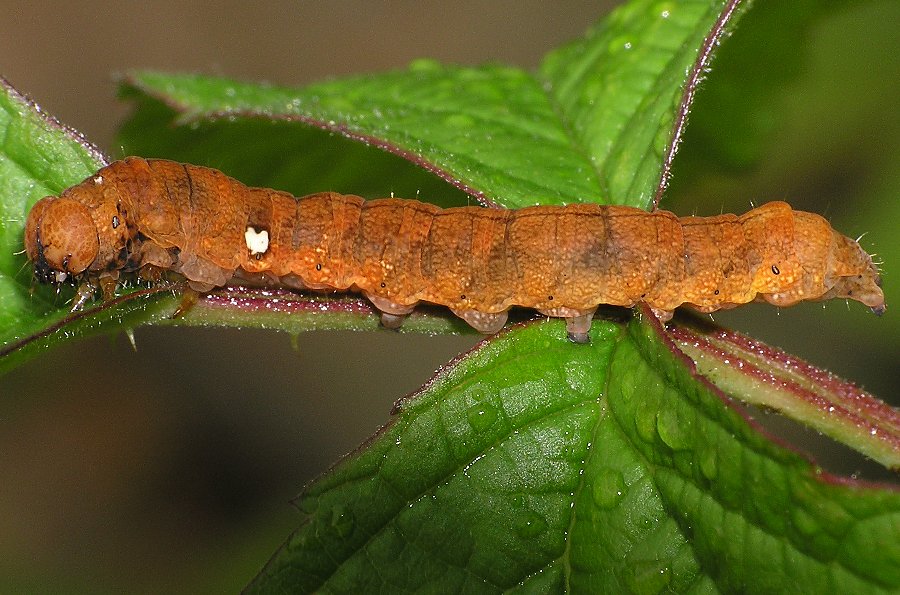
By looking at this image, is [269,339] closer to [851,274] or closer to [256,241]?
[256,241]

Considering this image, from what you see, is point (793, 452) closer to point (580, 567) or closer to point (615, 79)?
point (580, 567)

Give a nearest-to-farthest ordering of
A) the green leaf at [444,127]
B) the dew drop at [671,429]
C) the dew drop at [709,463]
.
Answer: the dew drop at [709,463], the dew drop at [671,429], the green leaf at [444,127]

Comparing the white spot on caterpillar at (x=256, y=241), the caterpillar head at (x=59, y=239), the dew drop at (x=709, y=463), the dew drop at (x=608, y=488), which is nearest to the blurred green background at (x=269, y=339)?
the white spot on caterpillar at (x=256, y=241)

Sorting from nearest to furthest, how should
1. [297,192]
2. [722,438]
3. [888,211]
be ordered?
[722,438] → [297,192] → [888,211]

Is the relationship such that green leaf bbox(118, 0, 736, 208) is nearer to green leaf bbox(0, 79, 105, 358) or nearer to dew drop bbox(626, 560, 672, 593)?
green leaf bbox(0, 79, 105, 358)

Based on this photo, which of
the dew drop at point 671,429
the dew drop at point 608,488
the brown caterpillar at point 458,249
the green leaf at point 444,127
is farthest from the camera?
the brown caterpillar at point 458,249

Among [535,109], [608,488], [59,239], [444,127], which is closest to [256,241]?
[59,239]

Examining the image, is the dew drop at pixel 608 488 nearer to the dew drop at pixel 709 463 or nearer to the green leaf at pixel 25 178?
Answer: the dew drop at pixel 709 463

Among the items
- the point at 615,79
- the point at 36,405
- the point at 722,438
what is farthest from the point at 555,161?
the point at 36,405
